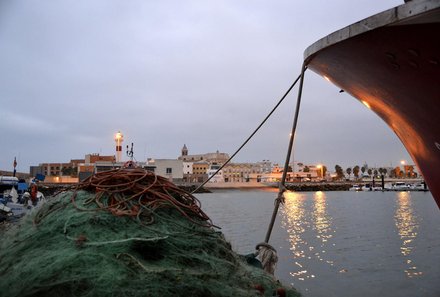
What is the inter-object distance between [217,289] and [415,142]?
663 cm

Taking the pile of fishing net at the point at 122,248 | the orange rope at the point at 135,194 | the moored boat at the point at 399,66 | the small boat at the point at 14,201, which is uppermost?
the moored boat at the point at 399,66

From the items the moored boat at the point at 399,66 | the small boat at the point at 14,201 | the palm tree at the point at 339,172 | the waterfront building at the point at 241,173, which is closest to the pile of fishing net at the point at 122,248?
the small boat at the point at 14,201

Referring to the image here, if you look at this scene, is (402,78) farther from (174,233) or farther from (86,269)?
(86,269)

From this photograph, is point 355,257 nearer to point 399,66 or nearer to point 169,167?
point 399,66

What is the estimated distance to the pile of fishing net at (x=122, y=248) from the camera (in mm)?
3312

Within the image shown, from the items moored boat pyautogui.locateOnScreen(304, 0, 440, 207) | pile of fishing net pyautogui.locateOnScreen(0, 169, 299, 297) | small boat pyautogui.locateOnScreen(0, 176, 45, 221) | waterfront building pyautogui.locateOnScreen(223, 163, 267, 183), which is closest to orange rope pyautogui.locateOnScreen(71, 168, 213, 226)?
pile of fishing net pyautogui.locateOnScreen(0, 169, 299, 297)

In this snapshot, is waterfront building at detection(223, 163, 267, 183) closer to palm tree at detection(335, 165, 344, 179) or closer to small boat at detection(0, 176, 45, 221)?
palm tree at detection(335, 165, 344, 179)

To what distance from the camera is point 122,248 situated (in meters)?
3.65

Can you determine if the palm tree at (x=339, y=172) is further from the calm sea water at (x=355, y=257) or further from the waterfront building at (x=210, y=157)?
the calm sea water at (x=355, y=257)

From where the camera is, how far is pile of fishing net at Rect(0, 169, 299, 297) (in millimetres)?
3312

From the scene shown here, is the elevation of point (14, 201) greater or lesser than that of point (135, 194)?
lesser

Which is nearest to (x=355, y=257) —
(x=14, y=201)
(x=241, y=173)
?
(x=14, y=201)

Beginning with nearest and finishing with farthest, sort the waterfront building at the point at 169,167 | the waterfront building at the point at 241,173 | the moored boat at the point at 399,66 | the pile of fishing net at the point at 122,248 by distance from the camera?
the pile of fishing net at the point at 122,248 < the moored boat at the point at 399,66 < the waterfront building at the point at 169,167 < the waterfront building at the point at 241,173

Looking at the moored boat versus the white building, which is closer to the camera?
the moored boat
